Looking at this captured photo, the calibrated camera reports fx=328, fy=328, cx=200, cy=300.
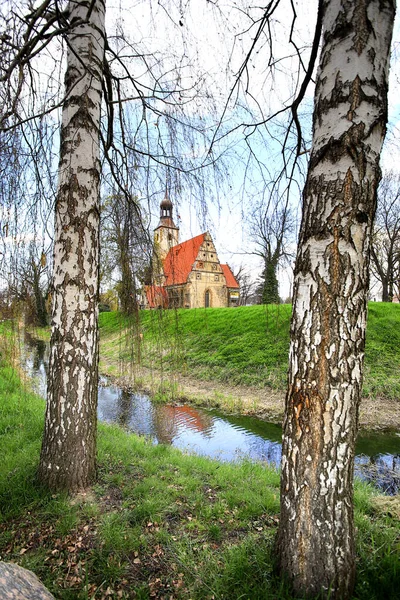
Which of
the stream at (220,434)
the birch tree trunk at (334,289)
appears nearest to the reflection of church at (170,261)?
the birch tree trunk at (334,289)

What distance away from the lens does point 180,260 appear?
294 centimetres

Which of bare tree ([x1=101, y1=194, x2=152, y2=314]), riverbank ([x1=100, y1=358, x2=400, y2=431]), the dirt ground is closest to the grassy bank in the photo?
bare tree ([x1=101, y1=194, x2=152, y2=314])

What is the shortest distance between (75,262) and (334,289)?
186 centimetres

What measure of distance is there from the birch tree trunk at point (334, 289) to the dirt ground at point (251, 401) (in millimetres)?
4725

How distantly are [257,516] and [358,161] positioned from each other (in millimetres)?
2608

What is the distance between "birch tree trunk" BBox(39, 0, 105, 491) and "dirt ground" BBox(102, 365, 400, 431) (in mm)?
3521

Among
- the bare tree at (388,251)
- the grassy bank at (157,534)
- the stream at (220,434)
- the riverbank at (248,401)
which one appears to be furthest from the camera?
the bare tree at (388,251)

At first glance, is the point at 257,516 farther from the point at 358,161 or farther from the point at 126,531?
the point at 358,161

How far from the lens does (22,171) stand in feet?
7.41

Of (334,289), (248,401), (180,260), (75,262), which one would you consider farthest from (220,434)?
(334,289)

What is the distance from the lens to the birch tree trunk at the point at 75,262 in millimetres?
2471

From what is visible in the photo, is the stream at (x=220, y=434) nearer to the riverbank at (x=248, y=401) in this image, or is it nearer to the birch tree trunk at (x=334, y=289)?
the riverbank at (x=248, y=401)

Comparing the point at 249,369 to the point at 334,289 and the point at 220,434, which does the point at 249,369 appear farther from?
the point at 334,289

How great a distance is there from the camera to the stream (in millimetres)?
4973
